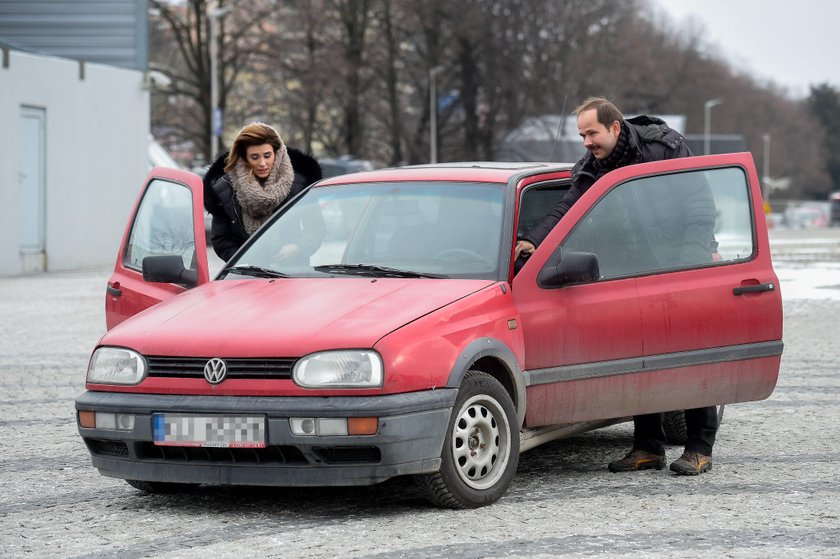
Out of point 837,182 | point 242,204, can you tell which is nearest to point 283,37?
point 242,204

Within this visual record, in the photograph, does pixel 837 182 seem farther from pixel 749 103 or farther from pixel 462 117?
pixel 462 117

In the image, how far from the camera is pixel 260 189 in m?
8.26

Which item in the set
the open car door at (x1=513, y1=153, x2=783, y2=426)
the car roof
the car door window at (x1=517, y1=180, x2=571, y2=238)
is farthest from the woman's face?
the open car door at (x1=513, y1=153, x2=783, y2=426)

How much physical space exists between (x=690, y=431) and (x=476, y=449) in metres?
1.49

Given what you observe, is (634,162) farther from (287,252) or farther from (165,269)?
(165,269)

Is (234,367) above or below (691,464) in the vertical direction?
above

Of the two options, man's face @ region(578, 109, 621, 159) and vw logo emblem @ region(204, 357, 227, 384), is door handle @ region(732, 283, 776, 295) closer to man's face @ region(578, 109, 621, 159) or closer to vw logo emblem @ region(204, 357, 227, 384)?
man's face @ region(578, 109, 621, 159)

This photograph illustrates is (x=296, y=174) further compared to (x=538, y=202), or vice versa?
(x=296, y=174)

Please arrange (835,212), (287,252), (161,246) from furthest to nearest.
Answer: (835,212) → (161,246) → (287,252)

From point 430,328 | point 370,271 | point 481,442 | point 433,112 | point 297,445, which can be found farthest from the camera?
point 433,112

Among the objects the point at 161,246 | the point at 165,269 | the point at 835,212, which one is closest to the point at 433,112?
the point at 835,212

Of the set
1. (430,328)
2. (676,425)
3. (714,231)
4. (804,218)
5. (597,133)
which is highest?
(804,218)

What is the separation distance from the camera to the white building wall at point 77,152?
26.7 metres

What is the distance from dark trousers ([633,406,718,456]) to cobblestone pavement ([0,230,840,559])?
0.15m
